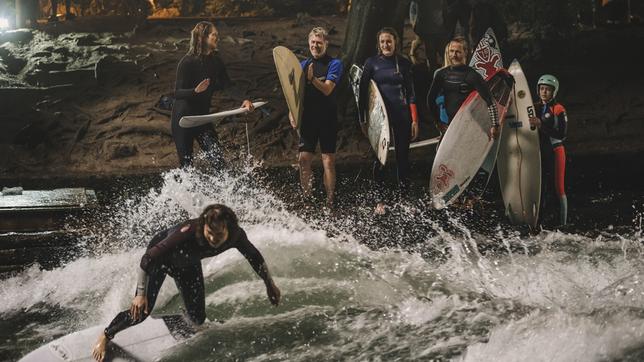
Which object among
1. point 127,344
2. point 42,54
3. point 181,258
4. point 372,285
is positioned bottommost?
point 372,285

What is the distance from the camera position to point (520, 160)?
620 centimetres

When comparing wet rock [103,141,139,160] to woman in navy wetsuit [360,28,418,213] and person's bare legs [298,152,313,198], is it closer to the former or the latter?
person's bare legs [298,152,313,198]

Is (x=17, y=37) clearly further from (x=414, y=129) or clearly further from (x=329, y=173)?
(x=414, y=129)

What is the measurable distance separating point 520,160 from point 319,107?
1.73 m

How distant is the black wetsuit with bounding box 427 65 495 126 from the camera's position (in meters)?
6.05

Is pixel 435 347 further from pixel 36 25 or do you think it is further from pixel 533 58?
pixel 36 25

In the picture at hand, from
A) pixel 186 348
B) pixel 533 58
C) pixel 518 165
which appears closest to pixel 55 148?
pixel 186 348

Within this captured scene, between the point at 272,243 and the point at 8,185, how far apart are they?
3494mm

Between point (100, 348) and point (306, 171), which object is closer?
point (100, 348)

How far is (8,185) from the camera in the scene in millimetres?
8078

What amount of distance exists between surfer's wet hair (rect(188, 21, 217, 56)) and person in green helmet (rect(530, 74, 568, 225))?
2.73m

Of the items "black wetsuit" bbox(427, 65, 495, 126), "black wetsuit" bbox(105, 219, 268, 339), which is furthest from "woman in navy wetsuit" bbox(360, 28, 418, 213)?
"black wetsuit" bbox(105, 219, 268, 339)

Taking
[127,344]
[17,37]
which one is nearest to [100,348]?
[127,344]

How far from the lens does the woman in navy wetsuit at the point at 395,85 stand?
20.0 feet
